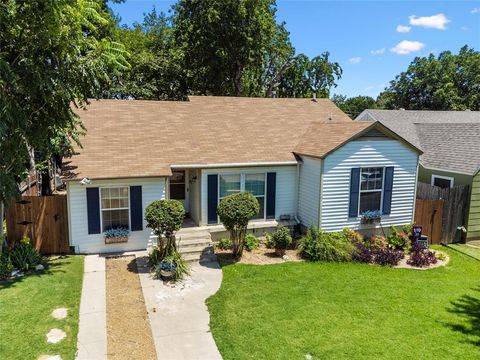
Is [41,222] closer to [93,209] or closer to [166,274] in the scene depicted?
[93,209]

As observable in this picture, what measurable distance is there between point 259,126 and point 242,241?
21.0 feet

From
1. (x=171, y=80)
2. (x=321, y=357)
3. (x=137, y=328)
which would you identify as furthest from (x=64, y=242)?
(x=171, y=80)

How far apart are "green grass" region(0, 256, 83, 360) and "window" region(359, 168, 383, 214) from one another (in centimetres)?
1015

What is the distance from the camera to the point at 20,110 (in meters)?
9.34

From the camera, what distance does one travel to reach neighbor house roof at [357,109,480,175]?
16391 mm

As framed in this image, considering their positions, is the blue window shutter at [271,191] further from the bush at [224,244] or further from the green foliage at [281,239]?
the bush at [224,244]

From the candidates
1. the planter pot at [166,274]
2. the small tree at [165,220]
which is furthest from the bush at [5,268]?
the planter pot at [166,274]

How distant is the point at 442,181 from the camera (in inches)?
678

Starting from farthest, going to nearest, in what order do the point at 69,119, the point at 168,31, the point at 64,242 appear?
the point at 168,31
the point at 64,242
the point at 69,119

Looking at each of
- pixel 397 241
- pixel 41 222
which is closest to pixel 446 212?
pixel 397 241

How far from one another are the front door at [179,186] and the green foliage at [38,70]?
5295mm

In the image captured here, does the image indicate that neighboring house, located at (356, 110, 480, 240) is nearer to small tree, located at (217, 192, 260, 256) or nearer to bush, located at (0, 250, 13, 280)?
small tree, located at (217, 192, 260, 256)

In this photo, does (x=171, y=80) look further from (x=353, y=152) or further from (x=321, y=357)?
(x=321, y=357)

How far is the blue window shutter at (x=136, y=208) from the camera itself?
499 inches
